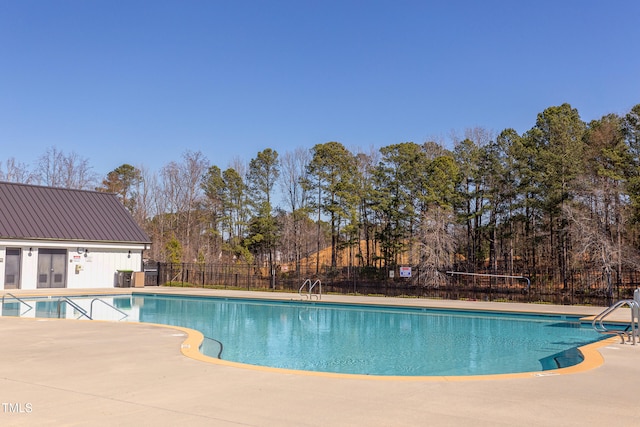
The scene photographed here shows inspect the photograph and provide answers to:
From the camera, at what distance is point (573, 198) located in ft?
79.6

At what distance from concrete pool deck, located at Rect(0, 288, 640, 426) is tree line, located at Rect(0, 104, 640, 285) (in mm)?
16462

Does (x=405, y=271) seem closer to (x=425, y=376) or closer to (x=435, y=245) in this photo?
(x=435, y=245)

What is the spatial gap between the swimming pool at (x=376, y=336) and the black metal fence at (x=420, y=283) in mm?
3785

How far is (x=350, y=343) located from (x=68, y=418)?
8515 millimetres

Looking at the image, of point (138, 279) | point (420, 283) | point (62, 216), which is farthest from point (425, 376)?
point (62, 216)

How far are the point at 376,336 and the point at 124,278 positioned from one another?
63.3ft

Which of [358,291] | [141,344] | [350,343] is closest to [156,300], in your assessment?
[358,291]

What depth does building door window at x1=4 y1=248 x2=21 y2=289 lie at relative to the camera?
84.1 ft

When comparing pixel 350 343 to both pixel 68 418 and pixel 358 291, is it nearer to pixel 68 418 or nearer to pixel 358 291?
pixel 68 418

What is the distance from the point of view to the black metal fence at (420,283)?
20.4 m

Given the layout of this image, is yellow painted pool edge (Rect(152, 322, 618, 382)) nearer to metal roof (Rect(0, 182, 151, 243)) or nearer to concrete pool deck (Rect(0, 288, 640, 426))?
concrete pool deck (Rect(0, 288, 640, 426))

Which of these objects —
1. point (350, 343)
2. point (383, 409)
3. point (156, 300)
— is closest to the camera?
point (383, 409)

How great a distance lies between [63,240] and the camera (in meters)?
27.4

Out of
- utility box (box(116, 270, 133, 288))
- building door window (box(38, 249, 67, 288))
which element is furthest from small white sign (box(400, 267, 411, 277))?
building door window (box(38, 249, 67, 288))
